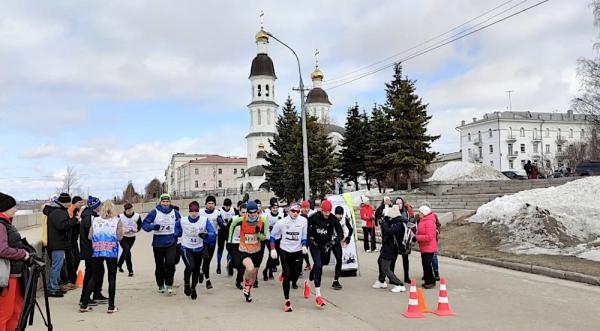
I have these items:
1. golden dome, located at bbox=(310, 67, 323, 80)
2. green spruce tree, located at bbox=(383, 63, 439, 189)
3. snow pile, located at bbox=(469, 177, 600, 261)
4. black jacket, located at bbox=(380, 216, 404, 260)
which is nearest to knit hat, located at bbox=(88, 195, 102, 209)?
black jacket, located at bbox=(380, 216, 404, 260)

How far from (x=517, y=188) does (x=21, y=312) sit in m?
27.7

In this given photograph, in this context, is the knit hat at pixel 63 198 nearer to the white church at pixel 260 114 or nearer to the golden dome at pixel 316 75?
the white church at pixel 260 114

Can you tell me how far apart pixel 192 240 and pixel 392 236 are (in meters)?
3.99

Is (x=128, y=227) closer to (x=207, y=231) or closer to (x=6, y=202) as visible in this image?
(x=207, y=231)

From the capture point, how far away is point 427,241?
9.99 metres

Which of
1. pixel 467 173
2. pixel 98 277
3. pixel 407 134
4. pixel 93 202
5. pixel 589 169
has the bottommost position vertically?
pixel 98 277

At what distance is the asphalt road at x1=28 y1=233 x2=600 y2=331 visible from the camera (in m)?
7.22

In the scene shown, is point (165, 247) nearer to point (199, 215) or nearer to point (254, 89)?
point (199, 215)

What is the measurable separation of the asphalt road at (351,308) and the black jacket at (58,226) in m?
1.02

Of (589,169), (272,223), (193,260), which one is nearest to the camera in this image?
(193,260)

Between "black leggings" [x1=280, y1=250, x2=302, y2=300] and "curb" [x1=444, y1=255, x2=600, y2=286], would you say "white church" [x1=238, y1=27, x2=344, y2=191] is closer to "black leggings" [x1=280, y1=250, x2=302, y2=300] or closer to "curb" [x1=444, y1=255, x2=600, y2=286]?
"curb" [x1=444, y1=255, x2=600, y2=286]

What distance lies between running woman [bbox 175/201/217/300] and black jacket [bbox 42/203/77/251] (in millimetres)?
2007

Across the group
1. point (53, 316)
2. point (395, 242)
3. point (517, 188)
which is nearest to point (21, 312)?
point (53, 316)

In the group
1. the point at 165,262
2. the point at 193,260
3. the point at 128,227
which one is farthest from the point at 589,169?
the point at 165,262
